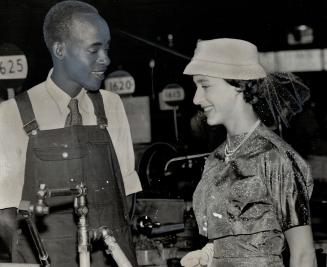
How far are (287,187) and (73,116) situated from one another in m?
1.00

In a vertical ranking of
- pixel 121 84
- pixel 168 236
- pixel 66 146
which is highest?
pixel 121 84

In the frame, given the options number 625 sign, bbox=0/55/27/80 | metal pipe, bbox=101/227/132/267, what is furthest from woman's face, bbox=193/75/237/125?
number 625 sign, bbox=0/55/27/80

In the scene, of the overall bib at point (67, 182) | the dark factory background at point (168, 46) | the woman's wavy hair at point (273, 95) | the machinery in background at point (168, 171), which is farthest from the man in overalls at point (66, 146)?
the woman's wavy hair at point (273, 95)

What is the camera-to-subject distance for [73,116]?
2637mm

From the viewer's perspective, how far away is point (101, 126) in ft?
8.71

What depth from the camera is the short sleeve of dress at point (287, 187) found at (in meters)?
2.13

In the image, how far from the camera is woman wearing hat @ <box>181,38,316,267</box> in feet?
7.06

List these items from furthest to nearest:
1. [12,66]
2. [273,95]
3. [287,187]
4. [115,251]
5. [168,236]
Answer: [168,236] → [12,66] → [273,95] → [287,187] → [115,251]

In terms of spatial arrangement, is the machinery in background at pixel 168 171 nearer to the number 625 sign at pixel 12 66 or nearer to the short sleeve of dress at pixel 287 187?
the number 625 sign at pixel 12 66

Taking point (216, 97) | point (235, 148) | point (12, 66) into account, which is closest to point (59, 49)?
point (12, 66)

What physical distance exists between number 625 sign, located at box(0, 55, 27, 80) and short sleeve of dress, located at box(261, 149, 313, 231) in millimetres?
1337

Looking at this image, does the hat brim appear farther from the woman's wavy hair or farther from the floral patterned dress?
the floral patterned dress

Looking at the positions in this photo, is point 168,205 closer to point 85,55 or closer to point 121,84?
point 121,84

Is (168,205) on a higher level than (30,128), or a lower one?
lower
